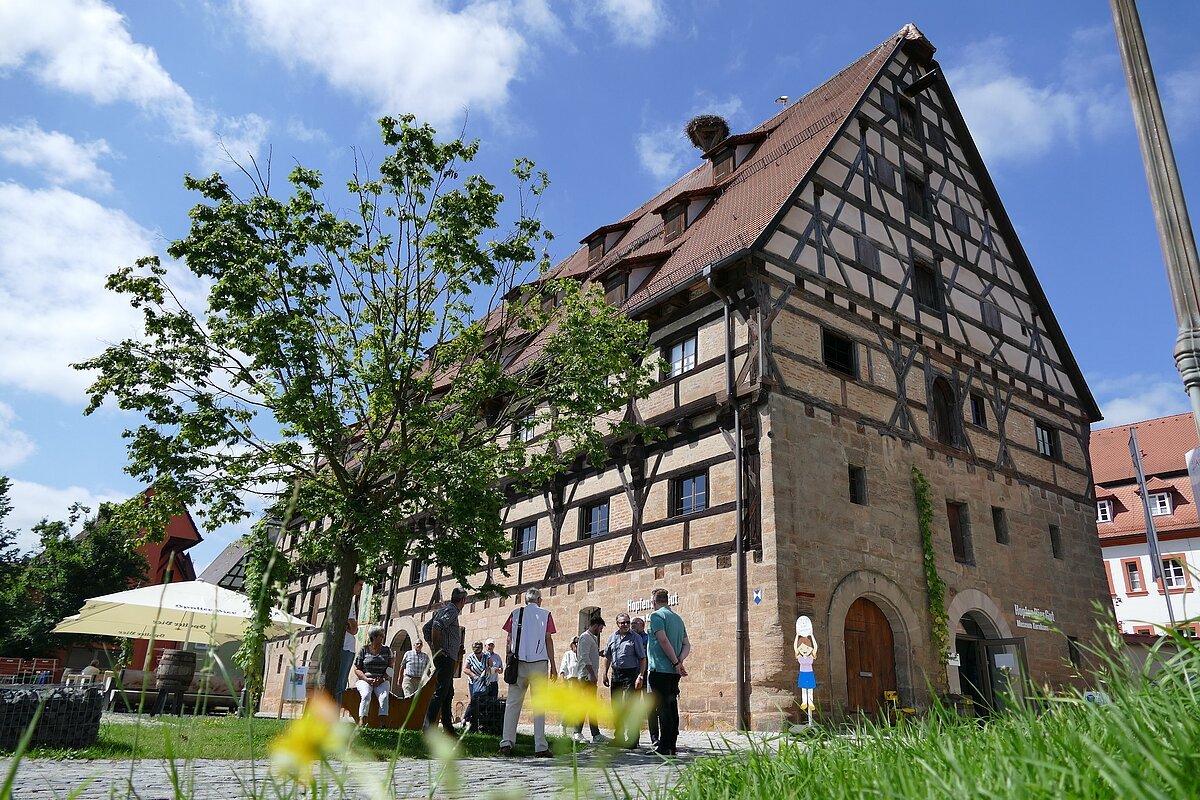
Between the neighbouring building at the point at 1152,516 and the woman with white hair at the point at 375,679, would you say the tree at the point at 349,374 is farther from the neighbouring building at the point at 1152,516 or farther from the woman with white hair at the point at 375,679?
the neighbouring building at the point at 1152,516

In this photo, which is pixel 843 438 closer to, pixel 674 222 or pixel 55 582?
pixel 674 222

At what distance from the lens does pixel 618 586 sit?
15.5 m

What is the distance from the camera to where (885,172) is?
1825 centimetres

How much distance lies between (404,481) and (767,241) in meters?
7.56

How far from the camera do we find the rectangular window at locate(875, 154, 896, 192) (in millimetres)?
18047

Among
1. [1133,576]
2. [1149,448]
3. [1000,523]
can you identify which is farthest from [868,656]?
[1149,448]

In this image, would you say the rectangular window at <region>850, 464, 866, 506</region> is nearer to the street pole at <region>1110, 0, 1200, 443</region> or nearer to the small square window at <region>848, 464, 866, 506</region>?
the small square window at <region>848, 464, 866, 506</region>

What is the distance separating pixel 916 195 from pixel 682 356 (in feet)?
23.4

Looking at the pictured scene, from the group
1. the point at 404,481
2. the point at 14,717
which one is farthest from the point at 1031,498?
the point at 14,717

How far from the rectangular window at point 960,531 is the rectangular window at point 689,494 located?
4968mm

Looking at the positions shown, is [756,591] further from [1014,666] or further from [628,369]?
[1014,666]

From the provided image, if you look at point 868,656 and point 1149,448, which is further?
point 1149,448

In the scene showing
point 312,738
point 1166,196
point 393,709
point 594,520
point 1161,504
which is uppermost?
point 1161,504

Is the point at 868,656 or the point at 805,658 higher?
the point at 868,656
